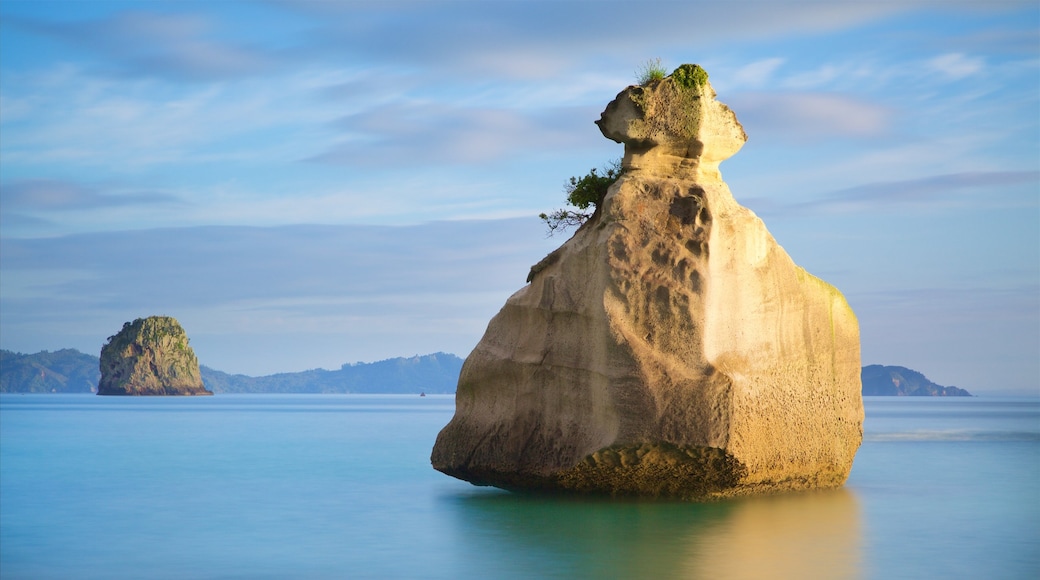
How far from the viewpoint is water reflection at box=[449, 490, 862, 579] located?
15.7 metres

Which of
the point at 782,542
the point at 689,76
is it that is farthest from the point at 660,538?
the point at 689,76

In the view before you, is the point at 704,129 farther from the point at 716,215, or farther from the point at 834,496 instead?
the point at 834,496

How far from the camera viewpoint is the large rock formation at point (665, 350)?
63.6 ft

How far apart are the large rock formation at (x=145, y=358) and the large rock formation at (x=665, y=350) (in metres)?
162

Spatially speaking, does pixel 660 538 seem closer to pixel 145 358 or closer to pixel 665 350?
pixel 665 350

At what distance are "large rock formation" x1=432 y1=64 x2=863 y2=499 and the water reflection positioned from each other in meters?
0.61

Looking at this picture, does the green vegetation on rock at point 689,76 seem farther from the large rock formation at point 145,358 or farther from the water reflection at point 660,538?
the large rock formation at point 145,358

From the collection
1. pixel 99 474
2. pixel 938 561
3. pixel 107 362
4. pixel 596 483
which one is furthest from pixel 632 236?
pixel 107 362

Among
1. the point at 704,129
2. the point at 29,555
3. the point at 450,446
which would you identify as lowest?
the point at 29,555

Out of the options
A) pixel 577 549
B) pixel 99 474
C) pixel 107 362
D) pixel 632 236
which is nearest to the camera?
pixel 577 549

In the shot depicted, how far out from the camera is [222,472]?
32.8 meters

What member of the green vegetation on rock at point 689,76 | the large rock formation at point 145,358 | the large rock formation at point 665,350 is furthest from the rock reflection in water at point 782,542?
the large rock formation at point 145,358

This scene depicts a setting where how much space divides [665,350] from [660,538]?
3.33 meters

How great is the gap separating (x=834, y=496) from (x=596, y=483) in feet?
17.5
